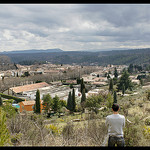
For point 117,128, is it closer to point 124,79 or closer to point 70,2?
point 70,2

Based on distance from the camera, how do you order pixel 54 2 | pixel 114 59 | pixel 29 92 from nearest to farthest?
pixel 54 2
pixel 29 92
pixel 114 59

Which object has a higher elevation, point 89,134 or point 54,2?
point 54,2

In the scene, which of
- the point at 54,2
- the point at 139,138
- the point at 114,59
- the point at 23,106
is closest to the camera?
the point at 54,2

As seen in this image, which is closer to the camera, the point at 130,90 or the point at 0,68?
the point at 130,90

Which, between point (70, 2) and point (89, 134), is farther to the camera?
point (89, 134)

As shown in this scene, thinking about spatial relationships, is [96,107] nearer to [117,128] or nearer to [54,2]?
[117,128]

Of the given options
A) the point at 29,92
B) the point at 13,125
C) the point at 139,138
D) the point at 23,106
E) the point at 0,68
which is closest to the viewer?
the point at 139,138

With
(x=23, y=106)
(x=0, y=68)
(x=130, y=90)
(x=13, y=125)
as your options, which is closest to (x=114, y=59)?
(x=0, y=68)

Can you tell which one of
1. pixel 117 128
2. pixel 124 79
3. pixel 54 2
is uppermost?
pixel 54 2

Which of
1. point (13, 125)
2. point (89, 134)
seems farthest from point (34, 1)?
point (13, 125)
